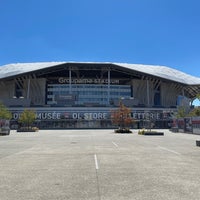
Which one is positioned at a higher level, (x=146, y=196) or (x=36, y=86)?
(x=36, y=86)

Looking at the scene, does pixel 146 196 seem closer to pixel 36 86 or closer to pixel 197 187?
pixel 197 187

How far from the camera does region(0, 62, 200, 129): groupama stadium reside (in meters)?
93.4

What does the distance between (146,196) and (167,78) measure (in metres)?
100.0

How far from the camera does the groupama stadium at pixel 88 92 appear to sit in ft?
306

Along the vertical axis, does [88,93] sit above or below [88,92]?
below

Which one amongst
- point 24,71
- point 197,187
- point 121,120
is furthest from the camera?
point 24,71

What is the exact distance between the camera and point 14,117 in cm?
9306

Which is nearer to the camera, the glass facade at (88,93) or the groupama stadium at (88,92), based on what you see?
the groupama stadium at (88,92)

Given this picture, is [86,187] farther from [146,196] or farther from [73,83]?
[73,83]

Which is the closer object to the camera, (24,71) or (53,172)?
(53,172)

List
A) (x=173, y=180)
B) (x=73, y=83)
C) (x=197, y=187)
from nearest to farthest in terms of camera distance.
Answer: (x=197, y=187) < (x=173, y=180) < (x=73, y=83)

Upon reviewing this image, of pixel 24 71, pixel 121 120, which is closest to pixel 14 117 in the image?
pixel 24 71

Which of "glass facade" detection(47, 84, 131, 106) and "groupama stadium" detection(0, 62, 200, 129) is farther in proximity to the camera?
"glass facade" detection(47, 84, 131, 106)

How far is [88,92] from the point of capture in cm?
10775
